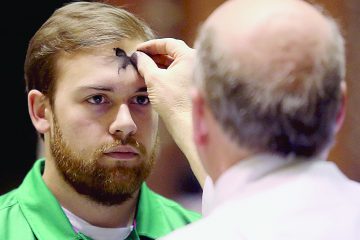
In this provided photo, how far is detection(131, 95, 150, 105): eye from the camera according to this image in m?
2.03

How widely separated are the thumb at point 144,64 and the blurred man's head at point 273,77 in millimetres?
695

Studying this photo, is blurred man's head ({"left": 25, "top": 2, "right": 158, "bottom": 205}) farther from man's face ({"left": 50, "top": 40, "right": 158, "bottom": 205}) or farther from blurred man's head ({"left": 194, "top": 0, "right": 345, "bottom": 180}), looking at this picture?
blurred man's head ({"left": 194, "top": 0, "right": 345, "bottom": 180})

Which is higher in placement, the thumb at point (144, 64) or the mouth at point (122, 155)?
the thumb at point (144, 64)

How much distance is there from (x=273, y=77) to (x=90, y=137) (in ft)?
3.17

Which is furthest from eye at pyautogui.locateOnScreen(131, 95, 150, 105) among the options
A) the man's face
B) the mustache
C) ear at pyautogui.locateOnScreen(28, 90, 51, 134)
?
ear at pyautogui.locateOnScreen(28, 90, 51, 134)

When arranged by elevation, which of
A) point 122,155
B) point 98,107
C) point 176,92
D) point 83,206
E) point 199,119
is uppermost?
point 199,119

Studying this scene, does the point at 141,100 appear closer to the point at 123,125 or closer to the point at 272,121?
the point at 123,125

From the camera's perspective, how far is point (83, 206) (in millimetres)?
2035

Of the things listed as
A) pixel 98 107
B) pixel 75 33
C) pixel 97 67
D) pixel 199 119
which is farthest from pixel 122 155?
pixel 199 119

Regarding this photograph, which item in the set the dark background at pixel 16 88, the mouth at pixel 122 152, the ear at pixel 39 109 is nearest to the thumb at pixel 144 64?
the mouth at pixel 122 152

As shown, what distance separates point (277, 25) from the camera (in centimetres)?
113

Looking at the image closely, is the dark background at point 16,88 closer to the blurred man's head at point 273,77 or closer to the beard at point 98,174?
the beard at point 98,174

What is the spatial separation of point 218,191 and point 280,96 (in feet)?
0.60

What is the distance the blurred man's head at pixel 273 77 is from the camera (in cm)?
112
